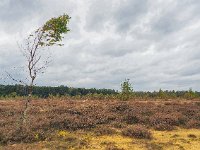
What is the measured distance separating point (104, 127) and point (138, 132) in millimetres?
2372

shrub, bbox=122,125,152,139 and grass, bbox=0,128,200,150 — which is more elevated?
shrub, bbox=122,125,152,139

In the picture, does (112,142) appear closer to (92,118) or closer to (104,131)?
(104,131)

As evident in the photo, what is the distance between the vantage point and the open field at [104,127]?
74.1ft

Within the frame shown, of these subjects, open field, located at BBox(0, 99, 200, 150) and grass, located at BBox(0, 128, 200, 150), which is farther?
open field, located at BBox(0, 99, 200, 150)

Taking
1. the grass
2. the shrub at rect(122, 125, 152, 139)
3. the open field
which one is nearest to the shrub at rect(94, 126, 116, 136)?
the open field

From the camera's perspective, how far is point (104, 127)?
84.6ft

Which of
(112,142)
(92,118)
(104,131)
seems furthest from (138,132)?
(92,118)

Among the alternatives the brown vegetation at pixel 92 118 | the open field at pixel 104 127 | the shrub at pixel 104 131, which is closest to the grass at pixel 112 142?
the open field at pixel 104 127

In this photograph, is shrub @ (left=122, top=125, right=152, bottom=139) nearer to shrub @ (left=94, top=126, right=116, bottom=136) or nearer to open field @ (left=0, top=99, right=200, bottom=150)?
open field @ (left=0, top=99, right=200, bottom=150)

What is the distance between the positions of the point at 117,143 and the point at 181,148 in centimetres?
366

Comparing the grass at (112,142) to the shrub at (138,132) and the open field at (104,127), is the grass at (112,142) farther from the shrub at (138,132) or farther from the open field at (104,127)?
the shrub at (138,132)

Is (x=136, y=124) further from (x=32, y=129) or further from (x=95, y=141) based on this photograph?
(x=32, y=129)

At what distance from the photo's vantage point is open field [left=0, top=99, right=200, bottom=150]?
2258cm

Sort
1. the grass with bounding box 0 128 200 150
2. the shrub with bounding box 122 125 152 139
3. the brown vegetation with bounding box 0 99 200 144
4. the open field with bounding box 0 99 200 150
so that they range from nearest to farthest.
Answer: the grass with bounding box 0 128 200 150 < the open field with bounding box 0 99 200 150 < the brown vegetation with bounding box 0 99 200 144 < the shrub with bounding box 122 125 152 139
